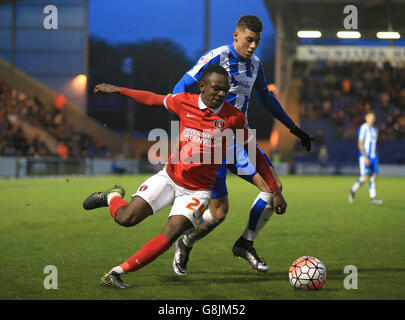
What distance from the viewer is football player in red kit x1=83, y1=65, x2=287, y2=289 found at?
4.41 metres

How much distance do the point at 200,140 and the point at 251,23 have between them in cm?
122

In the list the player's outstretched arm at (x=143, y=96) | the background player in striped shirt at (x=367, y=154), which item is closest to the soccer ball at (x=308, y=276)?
the player's outstretched arm at (x=143, y=96)

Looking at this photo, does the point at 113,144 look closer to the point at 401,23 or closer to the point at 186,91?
the point at 401,23

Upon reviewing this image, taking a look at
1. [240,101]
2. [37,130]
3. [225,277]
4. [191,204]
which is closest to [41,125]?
[37,130]

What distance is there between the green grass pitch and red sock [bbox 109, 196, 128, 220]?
0.61 m

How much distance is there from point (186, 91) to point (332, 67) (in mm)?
35245

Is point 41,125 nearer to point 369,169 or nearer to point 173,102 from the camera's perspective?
point 369,169

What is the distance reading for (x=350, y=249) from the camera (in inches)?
266

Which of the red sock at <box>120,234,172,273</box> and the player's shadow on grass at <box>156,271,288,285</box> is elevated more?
the red sock at <box>120,234,172,273</box>

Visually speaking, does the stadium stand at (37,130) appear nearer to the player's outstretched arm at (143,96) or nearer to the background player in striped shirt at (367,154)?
the background player in striped shirt at (367,154)

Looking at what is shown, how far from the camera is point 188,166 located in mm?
4543

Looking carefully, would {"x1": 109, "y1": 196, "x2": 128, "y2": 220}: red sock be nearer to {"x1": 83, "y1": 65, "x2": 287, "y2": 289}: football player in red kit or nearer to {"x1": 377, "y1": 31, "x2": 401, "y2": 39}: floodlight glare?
{"x1": 83, "y1": 65, "x2": 287, "y2": 289}: football player in red kit

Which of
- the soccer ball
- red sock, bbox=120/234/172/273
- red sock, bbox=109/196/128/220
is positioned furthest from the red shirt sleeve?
the soccer ball
